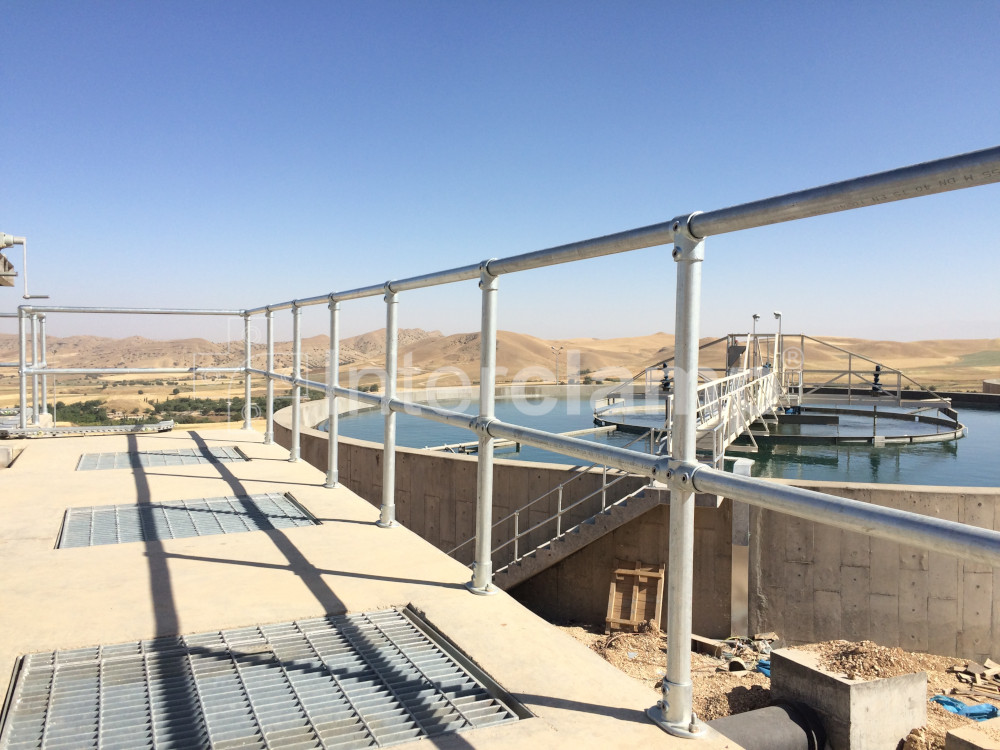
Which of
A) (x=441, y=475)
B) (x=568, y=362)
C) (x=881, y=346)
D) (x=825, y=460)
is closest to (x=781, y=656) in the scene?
(x=441, y=475)

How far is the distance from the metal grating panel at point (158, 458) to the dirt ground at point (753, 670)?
13.0ft

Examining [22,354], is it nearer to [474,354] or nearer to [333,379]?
[333,379]

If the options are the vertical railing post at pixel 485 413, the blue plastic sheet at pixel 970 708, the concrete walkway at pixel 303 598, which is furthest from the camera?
the blue plastic sheet at pixel 970 708

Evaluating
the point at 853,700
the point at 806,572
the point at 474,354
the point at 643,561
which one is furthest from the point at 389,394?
the point at 474,354

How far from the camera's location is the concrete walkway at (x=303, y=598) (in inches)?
73.7

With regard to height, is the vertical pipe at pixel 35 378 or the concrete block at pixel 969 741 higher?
the vertical pipe at pixel 35 378

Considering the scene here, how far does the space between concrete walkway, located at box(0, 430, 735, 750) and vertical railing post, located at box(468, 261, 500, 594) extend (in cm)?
12

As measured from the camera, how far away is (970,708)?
294 inches

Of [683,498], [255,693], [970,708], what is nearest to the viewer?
[683,498]

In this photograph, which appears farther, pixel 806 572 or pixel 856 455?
pixel 856 455

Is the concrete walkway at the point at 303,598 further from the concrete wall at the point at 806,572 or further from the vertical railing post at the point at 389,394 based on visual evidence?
the concrete wall at the point at 806,572

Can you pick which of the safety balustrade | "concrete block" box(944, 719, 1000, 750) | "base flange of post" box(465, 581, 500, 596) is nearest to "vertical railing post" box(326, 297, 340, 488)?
the safety balustrade

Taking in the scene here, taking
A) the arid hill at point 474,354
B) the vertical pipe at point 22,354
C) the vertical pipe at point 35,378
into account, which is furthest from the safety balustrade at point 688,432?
the arid hill at point 474,354

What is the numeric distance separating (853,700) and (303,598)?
4358mm
